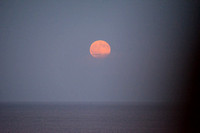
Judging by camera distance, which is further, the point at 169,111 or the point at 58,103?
the point at 58,103

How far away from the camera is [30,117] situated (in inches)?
132

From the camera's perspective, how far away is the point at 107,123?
9.75 ft

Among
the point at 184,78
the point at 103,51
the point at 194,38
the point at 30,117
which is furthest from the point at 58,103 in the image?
the point at 194,38

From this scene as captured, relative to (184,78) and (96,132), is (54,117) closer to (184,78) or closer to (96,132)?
(96,132)

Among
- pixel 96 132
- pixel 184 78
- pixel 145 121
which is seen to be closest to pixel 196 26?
pixel 184 78

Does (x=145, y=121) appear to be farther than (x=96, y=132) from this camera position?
Yes

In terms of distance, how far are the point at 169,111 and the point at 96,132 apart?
1.93 meters

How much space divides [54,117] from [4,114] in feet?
3.60

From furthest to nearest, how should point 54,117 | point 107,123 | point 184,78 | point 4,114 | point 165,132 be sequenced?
point 184,78 < point 4,114 < point 54,117 < point 107,123 < point 165,132

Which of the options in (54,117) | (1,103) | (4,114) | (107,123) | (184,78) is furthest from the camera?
(184,78)

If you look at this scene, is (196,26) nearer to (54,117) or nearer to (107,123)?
(107,123)

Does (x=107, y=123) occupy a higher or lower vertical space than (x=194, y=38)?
lower

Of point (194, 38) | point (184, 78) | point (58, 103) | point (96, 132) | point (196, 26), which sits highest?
point (196, 26)

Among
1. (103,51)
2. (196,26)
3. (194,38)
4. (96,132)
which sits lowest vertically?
(96,132)
